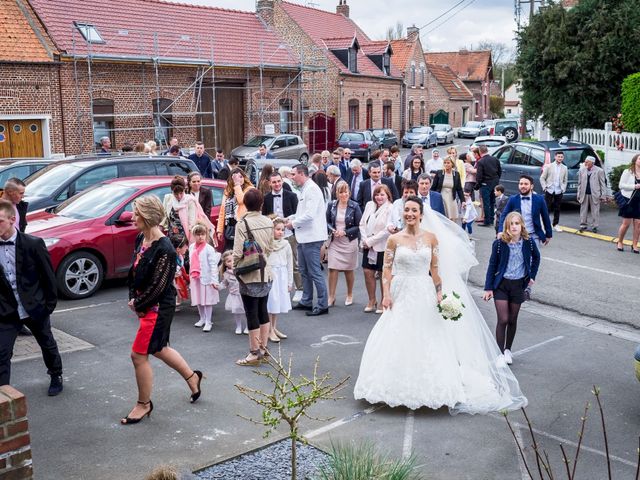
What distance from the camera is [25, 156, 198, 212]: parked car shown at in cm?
1248

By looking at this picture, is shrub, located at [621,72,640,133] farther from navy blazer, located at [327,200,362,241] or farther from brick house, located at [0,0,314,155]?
brick house, located at [0,0,314,155]

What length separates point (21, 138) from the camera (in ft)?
80.3

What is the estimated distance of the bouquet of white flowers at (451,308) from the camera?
674 centimetres

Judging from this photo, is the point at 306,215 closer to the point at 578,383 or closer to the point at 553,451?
the point at 578,383

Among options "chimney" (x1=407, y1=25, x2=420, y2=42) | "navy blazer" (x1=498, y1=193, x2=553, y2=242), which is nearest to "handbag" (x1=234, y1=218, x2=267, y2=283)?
"navy blazer" (x1=498, y1=193, x2=553, y2=242)

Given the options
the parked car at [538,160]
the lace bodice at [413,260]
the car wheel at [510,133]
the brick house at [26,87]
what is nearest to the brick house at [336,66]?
the car wheel at [510,133]

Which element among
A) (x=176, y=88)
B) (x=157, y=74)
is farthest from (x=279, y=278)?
(x=176, y=88)

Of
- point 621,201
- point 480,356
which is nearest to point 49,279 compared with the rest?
point 480,356

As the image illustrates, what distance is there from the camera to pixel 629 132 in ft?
68.6

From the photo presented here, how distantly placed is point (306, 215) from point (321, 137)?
32728 millimetres

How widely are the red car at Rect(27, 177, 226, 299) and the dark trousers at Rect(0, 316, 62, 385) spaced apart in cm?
362

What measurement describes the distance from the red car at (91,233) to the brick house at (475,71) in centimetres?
6593

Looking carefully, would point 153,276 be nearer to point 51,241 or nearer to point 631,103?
point 51,241

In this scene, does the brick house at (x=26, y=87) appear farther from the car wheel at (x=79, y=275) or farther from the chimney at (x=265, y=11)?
the chimney at (x=265, y=11)
